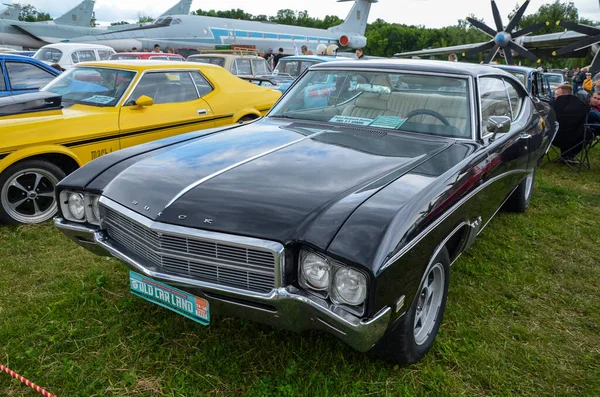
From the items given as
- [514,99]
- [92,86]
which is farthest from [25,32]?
[514,99]

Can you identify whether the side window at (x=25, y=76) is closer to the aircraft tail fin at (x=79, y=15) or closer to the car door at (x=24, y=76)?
the car door at (x=24, y=76)

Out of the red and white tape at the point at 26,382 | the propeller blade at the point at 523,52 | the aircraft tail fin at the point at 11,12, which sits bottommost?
the red and white tape at the point at 26,382

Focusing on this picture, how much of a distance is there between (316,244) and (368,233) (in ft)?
0.70

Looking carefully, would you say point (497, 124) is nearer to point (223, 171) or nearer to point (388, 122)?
point (388, 122)

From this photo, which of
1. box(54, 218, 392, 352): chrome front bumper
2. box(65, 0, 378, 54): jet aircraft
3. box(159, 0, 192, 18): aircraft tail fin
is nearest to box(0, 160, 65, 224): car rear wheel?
box(54, 218, 392, 352): chrome front bumper

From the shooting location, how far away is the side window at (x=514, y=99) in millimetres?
4114

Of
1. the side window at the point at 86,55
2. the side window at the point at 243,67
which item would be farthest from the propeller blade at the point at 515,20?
the side window at the point at 86,55

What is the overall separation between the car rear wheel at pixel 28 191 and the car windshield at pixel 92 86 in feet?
3.31

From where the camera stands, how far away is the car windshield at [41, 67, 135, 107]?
4965 millimetres

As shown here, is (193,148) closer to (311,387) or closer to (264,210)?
(264,210)

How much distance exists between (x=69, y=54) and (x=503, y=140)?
43.3ft

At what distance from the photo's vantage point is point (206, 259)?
2.06 meters

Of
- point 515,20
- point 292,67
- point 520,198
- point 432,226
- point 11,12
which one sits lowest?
point 520,198

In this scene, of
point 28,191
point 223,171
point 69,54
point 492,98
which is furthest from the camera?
point 69,54
